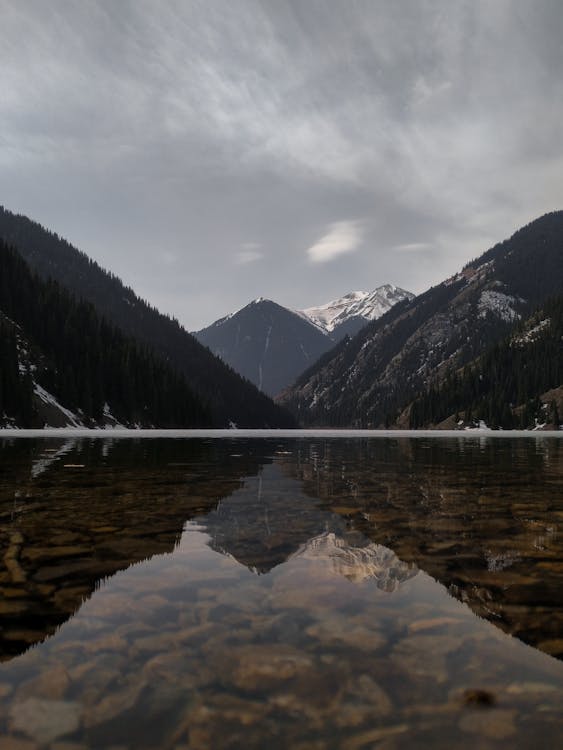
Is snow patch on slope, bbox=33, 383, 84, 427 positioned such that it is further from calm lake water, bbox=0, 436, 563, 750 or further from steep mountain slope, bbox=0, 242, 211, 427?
calm lake water, bbox=0, 436, 563, 750

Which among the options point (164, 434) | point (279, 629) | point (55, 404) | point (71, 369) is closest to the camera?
point (279, 629)

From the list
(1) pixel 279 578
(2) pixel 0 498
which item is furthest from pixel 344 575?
(2) pixel 0 498

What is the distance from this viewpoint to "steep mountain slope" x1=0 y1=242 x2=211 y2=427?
107 metres

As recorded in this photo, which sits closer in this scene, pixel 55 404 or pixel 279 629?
pixel 279 629

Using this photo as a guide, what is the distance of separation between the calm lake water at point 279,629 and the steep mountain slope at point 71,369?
3998 inches

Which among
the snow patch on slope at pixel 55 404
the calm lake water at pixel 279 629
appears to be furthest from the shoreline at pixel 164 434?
the calm lake water at pixel 279 629

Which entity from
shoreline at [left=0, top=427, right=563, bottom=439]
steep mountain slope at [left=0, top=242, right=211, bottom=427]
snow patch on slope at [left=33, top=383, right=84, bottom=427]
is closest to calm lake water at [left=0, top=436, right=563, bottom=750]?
shoreline at [left=0, top=427, right=563, bottom=439]

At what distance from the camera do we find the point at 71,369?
12375 centimetres

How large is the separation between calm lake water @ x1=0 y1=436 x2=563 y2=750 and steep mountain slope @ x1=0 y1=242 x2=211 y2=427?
101544 millimetres

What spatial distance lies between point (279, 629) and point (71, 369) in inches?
5058

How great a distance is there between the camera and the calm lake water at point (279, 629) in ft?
13.9

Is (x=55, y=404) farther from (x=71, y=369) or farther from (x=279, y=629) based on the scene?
(x=279, y=629)


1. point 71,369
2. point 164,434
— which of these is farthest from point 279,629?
point 71,369

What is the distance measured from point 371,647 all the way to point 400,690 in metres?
0.99
